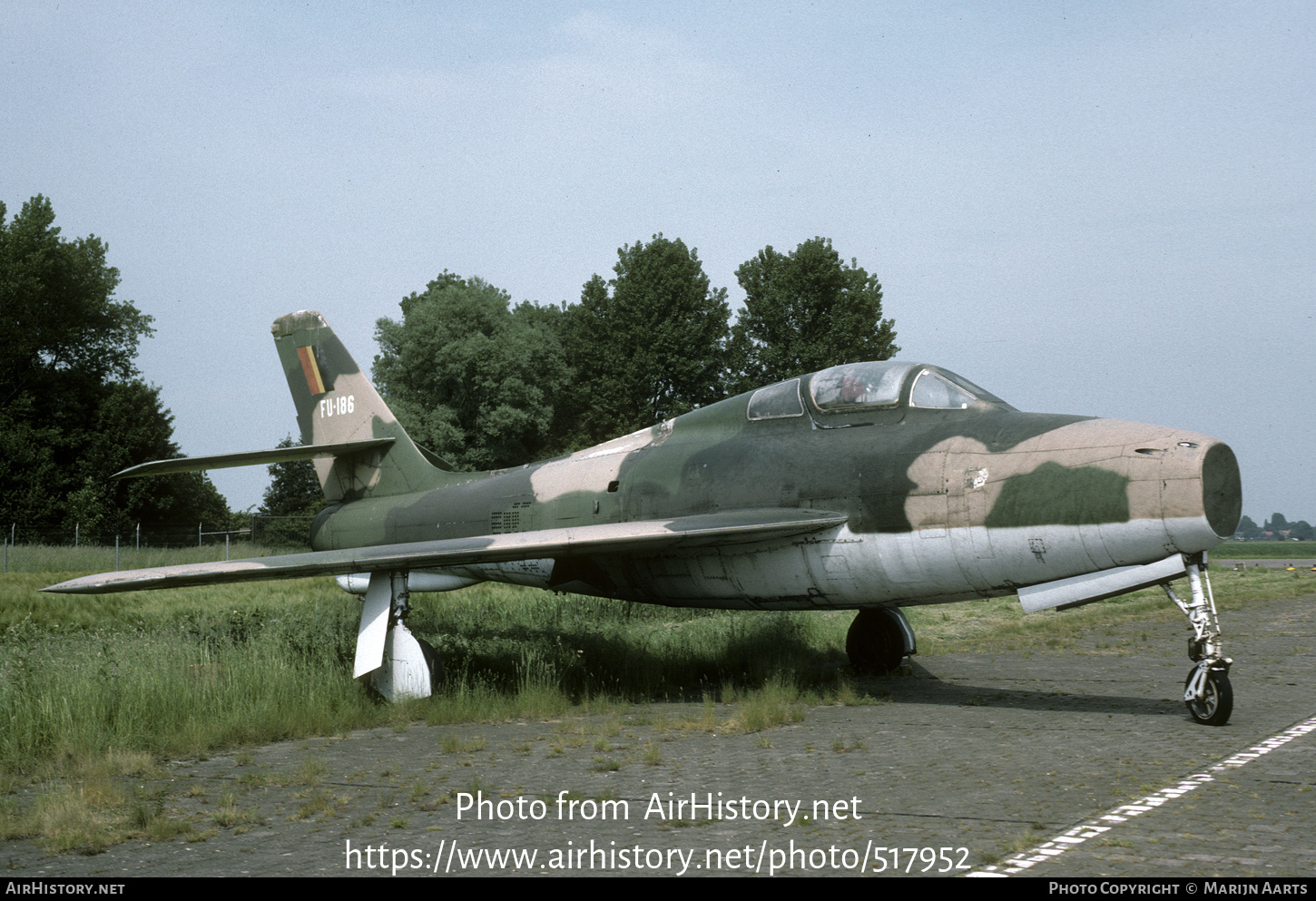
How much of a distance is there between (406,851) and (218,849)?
1040 millimetres

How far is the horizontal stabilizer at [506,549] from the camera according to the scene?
1006 centimetres

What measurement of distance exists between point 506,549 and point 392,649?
1855mm

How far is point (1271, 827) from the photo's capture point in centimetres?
548

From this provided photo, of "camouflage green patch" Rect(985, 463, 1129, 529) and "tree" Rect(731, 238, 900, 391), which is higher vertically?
"tree" Rect(731, 238, 900, 391)

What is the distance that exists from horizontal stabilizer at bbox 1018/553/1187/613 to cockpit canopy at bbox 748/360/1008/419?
6.63 ft

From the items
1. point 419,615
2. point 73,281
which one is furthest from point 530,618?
point 73,281

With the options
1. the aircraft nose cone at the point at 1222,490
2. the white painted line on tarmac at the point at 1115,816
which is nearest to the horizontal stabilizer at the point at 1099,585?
the aircraft nose cone at the point at 1222,490

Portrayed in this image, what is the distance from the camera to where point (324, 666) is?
37.7 ft

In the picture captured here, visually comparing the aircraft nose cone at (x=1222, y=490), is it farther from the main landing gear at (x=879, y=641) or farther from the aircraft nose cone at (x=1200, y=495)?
the main landing gear at (x=879, y=641)

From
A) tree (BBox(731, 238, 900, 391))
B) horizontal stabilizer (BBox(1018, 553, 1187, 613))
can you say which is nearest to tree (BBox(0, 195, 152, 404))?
tree (BBox(731, 238, 900, 391))

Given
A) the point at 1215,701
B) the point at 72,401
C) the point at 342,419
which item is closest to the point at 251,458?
Answer: the point at 342,419

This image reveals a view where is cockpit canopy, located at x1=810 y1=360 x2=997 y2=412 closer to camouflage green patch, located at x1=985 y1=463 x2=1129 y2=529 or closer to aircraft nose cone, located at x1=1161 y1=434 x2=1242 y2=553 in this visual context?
camouflage green patch, located at x1=985 y1=463 x2=1129 y2=529

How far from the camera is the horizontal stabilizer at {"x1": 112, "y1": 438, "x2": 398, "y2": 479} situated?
41.5 feet
